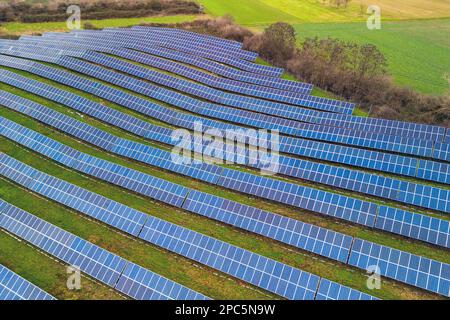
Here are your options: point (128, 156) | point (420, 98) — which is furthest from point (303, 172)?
point (420, 98)

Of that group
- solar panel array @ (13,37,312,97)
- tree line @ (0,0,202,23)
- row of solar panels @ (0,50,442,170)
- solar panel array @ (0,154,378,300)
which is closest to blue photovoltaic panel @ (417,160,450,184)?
row of solar panels @ (0,50,442,170)

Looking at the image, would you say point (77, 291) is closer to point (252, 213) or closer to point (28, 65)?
point (252, 213)

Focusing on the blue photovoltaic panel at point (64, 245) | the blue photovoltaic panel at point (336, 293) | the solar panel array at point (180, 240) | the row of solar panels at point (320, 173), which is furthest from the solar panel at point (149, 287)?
the row of solar panels at point (320, 173)

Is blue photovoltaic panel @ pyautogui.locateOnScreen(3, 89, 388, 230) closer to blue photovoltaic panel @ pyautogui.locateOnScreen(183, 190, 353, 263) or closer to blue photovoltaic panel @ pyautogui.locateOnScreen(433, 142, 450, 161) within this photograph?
blue photovoltaic panel @ pyautogui.locateOnScreen(183, 190, 353, 263)

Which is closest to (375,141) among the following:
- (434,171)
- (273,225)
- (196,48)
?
(434,171)

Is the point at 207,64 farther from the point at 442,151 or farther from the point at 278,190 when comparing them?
the point at 442,151
